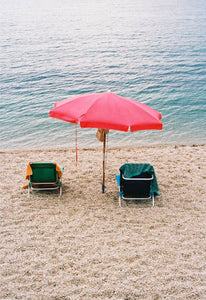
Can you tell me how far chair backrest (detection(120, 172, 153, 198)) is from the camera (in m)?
6.44

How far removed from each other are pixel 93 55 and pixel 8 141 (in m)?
21.8

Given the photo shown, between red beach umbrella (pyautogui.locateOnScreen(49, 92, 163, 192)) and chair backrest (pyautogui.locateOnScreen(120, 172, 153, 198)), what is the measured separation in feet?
4.18

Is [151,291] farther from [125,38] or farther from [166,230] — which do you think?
[125,38]

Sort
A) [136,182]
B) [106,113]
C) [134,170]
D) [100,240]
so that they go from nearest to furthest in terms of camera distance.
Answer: [100,240] < [106,113] < [136,182] < [134,170]

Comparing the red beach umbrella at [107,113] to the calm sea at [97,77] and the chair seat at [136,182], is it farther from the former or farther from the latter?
the calm sea at [97,77]

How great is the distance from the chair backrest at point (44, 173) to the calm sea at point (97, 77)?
5.19 m

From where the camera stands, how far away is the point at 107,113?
5891 mm

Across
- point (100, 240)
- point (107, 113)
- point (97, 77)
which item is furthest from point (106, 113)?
point (97, 77)

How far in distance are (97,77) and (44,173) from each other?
18.3 metres

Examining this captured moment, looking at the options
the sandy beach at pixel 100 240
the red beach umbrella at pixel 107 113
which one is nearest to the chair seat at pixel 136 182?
the sandy beach at pixel 100 240

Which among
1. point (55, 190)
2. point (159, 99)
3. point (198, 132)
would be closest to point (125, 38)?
point (159, 99)

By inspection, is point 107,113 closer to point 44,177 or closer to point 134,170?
point 134,170

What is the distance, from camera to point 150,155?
981 centimetres

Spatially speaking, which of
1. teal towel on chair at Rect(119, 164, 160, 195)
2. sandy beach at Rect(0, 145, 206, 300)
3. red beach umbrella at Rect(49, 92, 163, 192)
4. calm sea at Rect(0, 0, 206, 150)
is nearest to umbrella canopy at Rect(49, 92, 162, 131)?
red beach umbrella at Rect(49, 92, 163, 192)
